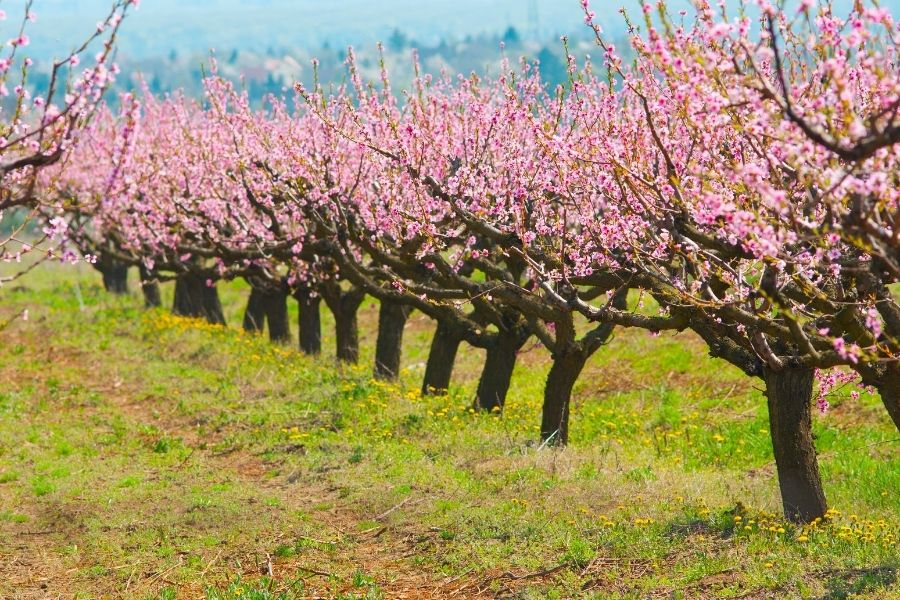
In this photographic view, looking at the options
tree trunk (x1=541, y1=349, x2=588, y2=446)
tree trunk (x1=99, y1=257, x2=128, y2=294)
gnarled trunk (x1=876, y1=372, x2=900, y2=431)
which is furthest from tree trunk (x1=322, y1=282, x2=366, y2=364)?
tree trunk (x1=99, y1=257, x2=128, y2=294)

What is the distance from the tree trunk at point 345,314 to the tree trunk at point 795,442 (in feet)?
47.1

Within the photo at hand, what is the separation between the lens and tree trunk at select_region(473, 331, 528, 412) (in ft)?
66.1

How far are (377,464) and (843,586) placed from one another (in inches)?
312

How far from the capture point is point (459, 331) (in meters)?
21.3

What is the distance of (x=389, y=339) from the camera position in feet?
80.4

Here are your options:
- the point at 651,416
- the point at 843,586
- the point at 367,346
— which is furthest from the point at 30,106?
the point at 367,346

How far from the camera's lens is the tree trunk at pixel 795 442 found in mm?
12305

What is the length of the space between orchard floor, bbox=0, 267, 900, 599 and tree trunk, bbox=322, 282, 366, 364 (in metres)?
1.78

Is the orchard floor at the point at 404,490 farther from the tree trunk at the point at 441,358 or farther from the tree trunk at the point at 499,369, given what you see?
the tree trunk at the point at 499,369

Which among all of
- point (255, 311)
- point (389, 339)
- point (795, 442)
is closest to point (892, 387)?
point (795, 442)

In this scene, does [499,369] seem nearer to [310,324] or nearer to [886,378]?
A: [886,378]

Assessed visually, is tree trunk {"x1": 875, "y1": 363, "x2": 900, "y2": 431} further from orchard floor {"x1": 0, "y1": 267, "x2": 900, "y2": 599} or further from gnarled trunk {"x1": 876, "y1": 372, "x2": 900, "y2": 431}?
orchard floor {"x1": 0, "y1": 267, "x2": 900, "y2": 599}

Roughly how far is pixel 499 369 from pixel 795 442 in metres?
8.47

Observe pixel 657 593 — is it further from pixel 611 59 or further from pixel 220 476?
pixel 220 476
